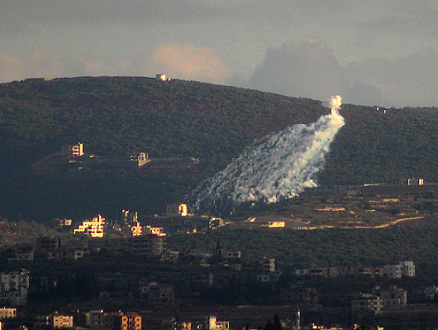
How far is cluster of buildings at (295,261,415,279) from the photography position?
165 meters

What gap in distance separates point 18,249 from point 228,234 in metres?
22.4

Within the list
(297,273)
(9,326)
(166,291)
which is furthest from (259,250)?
(9,326)

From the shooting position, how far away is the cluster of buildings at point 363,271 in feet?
542

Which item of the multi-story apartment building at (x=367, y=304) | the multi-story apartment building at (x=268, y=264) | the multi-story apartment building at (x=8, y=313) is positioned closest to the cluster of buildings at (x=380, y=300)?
the multi-story apartment building at (x=367, y=304)

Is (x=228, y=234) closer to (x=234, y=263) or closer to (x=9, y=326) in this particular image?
(x=234, y=263)

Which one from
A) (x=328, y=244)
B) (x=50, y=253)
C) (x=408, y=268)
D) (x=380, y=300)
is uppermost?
(x=328, y=244)

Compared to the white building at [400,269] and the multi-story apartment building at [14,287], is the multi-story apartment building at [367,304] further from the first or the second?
the multi-story apartment building at [14,287]

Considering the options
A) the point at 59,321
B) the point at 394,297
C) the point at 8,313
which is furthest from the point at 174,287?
the point at 59,321

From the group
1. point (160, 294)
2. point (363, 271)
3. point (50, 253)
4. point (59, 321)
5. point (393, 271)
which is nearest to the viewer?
point (59, 321)

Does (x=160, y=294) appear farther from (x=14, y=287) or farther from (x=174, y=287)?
(x=14, y=287)

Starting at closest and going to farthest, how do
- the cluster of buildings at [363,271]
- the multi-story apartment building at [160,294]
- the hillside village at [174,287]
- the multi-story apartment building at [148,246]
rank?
the hillside village at [174,287]
the multi-story apartment building at [160,294]
the cluster of buildings at [363,271]
the multi-story apartment building at [148,246]

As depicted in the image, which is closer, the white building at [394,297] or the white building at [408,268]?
the white building at [394,297]

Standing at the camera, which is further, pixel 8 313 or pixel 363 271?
pixel 363 271

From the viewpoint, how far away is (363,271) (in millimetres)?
166500
